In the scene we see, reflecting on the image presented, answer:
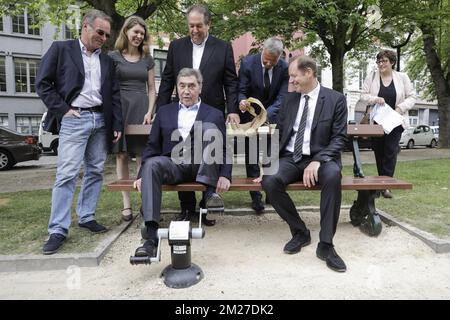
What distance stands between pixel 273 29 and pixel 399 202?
32.6ft

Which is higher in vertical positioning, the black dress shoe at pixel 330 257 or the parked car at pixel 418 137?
the black dress shoe at pixel 330 257

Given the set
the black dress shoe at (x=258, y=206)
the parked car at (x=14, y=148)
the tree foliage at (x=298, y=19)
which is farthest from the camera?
the parked car at (x=14, y=148)

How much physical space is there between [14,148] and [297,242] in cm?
1233

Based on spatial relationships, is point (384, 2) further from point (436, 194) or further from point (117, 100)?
point (117, 100)

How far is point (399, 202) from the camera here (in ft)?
18.1

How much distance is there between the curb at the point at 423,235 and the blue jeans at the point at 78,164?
10.4 ft

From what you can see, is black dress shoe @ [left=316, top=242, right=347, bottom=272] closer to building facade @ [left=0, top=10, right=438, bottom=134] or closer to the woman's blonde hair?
the woman's blonde hair

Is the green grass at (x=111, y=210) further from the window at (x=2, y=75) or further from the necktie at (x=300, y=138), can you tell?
the window at (x=2, y=75)

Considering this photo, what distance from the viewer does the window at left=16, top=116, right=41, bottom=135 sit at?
26219 mm

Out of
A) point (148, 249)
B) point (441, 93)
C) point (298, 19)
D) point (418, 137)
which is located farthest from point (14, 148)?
point (418, 137)

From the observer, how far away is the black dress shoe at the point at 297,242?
3.83 metres

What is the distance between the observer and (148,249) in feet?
10.9

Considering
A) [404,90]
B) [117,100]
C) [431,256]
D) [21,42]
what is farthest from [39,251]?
[21,42]

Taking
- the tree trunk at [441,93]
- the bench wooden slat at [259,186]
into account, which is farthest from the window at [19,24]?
the bench wooden slat at [259,186]
